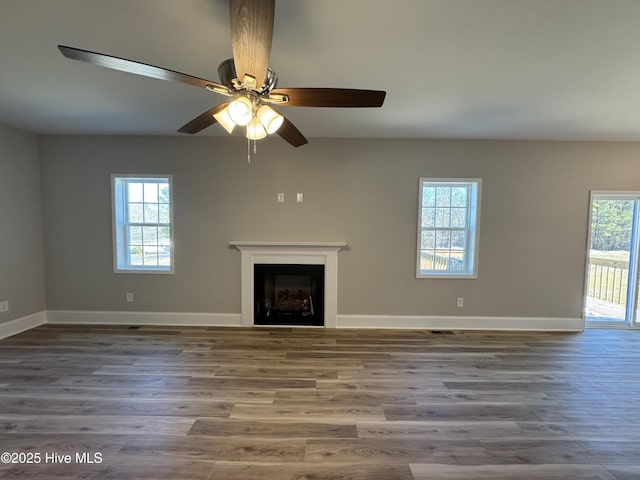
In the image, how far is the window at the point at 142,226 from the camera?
3.90 metres

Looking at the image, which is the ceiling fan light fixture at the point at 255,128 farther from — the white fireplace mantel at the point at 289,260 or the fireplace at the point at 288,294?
the fireplace at the point at 288,294

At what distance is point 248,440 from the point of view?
6.06 ft

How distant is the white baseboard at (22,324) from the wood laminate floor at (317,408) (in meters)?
0.24

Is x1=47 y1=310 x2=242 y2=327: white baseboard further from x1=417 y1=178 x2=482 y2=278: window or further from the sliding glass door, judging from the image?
the sliding glass door

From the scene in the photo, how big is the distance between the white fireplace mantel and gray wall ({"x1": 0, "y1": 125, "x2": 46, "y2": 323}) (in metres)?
2.54

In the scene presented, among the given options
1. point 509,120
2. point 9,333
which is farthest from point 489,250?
point 9,333

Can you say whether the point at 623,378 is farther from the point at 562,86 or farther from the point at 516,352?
the point at 562,86

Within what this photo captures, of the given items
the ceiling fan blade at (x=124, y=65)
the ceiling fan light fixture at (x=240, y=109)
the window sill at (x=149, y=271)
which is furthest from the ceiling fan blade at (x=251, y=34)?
the window sill at (x=149, y=271)

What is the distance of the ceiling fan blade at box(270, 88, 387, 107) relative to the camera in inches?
59.8

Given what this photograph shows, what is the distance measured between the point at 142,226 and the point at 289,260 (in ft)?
6.78

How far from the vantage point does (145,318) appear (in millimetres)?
3904

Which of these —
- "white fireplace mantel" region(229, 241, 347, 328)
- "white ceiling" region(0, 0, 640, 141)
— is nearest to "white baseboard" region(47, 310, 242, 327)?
"white fireplace mantel" region(229, 241, 347, 328)

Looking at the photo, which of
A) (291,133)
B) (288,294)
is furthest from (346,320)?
(291,133)

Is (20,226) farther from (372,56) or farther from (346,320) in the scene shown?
(372,56)
